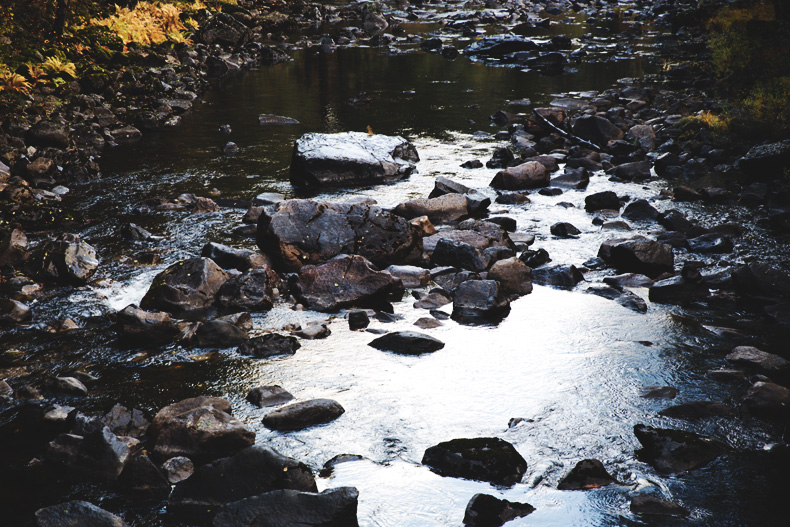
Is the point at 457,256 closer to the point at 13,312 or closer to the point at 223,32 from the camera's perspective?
the point at 13,312

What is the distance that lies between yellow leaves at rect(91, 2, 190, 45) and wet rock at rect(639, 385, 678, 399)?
17.0m

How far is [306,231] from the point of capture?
744 centimetres

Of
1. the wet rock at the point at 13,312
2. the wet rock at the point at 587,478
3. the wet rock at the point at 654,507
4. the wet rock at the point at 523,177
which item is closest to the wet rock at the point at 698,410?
the wet rock at the point at 587,478

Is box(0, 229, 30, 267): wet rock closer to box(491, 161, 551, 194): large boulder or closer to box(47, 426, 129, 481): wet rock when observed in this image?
box(47, 426, 129, 481): wet rock

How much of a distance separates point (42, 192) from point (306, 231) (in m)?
4.72

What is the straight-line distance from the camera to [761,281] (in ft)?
21.6

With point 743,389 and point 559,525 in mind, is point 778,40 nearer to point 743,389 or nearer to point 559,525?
point 743,389

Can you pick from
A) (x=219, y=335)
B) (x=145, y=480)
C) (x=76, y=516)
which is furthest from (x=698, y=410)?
(x=76, y=516)

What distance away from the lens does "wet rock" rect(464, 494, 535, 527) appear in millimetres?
3785

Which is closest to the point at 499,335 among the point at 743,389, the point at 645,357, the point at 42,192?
the point at 645,357

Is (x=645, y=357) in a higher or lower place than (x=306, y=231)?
lower

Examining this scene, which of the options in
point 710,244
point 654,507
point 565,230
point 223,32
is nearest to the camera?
point 654,507

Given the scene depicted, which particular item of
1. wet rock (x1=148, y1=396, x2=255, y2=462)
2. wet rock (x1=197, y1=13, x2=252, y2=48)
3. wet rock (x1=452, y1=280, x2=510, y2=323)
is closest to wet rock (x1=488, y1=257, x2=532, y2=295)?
wet rock (x1=452, y1=280, x2=510, y2=323)

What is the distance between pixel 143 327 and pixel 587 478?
397 cm
